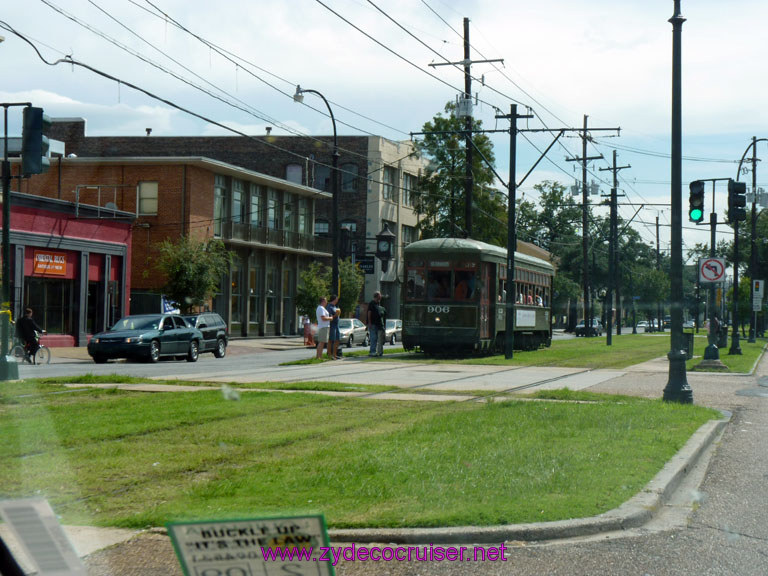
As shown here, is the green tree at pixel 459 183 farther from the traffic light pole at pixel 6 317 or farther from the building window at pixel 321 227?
the traffic light pole at pixel 6 317

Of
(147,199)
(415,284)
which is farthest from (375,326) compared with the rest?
(147,199)

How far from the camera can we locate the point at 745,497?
760 cm

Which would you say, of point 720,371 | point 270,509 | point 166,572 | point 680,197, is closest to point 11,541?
point 166,572

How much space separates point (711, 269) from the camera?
80.3 feet

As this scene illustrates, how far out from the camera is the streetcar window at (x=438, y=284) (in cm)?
2830

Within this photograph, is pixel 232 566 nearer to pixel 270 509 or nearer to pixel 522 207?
pixel 270 509

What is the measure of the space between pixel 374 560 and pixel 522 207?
330 ft

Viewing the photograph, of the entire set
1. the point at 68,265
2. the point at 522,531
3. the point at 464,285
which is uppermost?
the point at 68,265

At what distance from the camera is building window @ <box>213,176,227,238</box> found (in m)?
47.5

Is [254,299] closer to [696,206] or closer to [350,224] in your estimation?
[350,224]

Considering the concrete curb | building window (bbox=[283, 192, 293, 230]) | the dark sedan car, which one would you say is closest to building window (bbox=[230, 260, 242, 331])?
building window (bbox=[283, 192, 293, 230])

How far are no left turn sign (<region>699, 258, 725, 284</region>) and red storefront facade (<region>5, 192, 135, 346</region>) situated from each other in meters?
21.7

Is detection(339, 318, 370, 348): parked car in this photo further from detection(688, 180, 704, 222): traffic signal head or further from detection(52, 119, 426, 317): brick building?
detection(688, 180, 704, 222): traffic signal head

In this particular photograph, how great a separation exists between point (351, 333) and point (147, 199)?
467 inches
